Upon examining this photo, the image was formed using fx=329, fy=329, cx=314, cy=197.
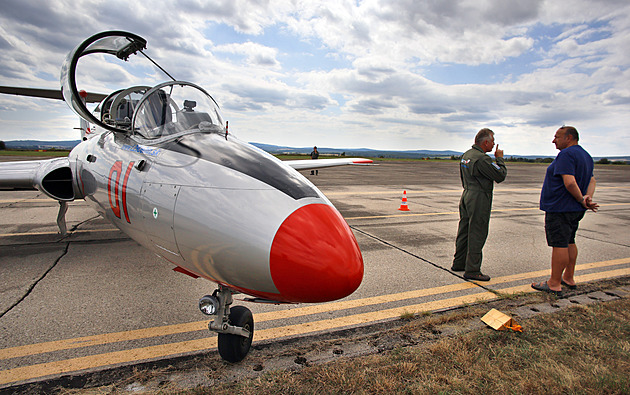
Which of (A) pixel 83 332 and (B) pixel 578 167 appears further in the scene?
(B) pixel 578 167

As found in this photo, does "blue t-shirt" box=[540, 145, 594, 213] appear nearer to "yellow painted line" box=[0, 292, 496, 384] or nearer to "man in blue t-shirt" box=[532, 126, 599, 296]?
"man in blue t-shirt" box=[532, 126, 599, 296]

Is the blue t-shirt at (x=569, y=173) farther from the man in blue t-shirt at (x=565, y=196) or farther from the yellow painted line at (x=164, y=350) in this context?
the yellow painted line at (x=164, y=350)

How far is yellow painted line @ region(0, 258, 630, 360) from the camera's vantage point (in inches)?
108

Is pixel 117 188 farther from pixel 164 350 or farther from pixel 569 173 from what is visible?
pixel 569 173

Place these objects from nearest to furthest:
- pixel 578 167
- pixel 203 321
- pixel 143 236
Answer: pixel 143 236 → pixel 203 321 → pixel 578 167

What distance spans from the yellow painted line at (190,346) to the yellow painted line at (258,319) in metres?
0.20

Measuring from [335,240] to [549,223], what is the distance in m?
3.63

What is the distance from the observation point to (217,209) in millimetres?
2123

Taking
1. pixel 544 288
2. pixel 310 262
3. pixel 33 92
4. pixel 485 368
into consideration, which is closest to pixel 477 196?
pixel 544 288

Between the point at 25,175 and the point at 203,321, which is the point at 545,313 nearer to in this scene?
the point at 203,321

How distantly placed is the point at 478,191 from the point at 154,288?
4.30 m

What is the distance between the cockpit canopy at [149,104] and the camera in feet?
10.3

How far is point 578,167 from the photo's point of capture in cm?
403

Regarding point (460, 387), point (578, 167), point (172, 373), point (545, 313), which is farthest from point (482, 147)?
point (172, 373)
